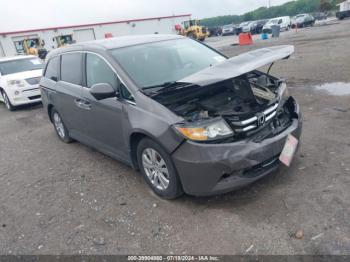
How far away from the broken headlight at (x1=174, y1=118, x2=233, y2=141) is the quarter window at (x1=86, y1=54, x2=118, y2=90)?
3.96 ft

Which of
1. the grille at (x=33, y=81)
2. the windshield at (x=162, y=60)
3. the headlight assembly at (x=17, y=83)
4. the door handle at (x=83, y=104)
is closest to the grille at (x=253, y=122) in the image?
the windshield at (x=162, y=60)

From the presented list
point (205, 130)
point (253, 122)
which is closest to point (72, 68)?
point (205, 130)

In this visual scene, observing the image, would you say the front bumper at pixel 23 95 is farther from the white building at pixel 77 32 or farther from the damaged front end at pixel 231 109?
the white building at pixel 77 32

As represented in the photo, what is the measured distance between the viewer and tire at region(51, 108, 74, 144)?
5.79 meters

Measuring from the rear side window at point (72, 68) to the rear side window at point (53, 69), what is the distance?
26cm

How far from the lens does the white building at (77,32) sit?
3616 centimetres

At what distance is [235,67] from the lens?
3334 mm

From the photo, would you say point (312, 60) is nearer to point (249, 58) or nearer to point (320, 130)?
point (320, 130)

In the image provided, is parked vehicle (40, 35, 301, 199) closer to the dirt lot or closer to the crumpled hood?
the crumpled hood

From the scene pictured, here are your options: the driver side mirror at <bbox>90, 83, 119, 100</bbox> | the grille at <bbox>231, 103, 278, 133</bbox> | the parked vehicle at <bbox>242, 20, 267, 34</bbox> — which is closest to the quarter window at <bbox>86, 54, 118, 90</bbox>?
the driver side mirror at <bbox>90, 83, 119, 100</bbox>

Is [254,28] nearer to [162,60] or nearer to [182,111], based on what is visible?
[162,60]

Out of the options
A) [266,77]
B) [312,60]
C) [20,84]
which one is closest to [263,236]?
[266,77]

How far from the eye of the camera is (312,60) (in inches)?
458

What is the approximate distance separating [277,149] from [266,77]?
1.38 meters
